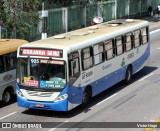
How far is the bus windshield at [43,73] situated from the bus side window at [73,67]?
12.3 inches

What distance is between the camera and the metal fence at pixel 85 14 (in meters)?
32.8

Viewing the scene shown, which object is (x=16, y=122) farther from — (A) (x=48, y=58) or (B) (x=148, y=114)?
(B) (x=148, y=114)

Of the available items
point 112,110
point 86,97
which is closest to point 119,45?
point 86,97

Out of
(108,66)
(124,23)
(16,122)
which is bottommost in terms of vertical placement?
(16,122)

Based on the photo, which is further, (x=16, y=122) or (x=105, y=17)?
(x=105, y=17)

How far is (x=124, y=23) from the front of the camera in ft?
69.6

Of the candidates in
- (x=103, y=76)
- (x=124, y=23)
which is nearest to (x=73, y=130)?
(x=103, y=76)

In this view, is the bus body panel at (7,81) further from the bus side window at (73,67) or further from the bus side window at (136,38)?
the bus side window at (136,38)

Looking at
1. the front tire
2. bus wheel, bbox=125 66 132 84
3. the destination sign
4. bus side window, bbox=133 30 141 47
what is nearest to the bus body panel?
the destination sign

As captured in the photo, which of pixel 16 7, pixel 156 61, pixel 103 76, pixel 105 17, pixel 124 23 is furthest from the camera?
pixel 105 17

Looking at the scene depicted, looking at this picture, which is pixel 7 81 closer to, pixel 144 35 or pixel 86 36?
pixel 86 36

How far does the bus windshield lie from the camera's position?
14.8m

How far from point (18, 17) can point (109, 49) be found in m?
11.7

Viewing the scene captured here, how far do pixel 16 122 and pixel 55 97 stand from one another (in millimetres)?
1538
